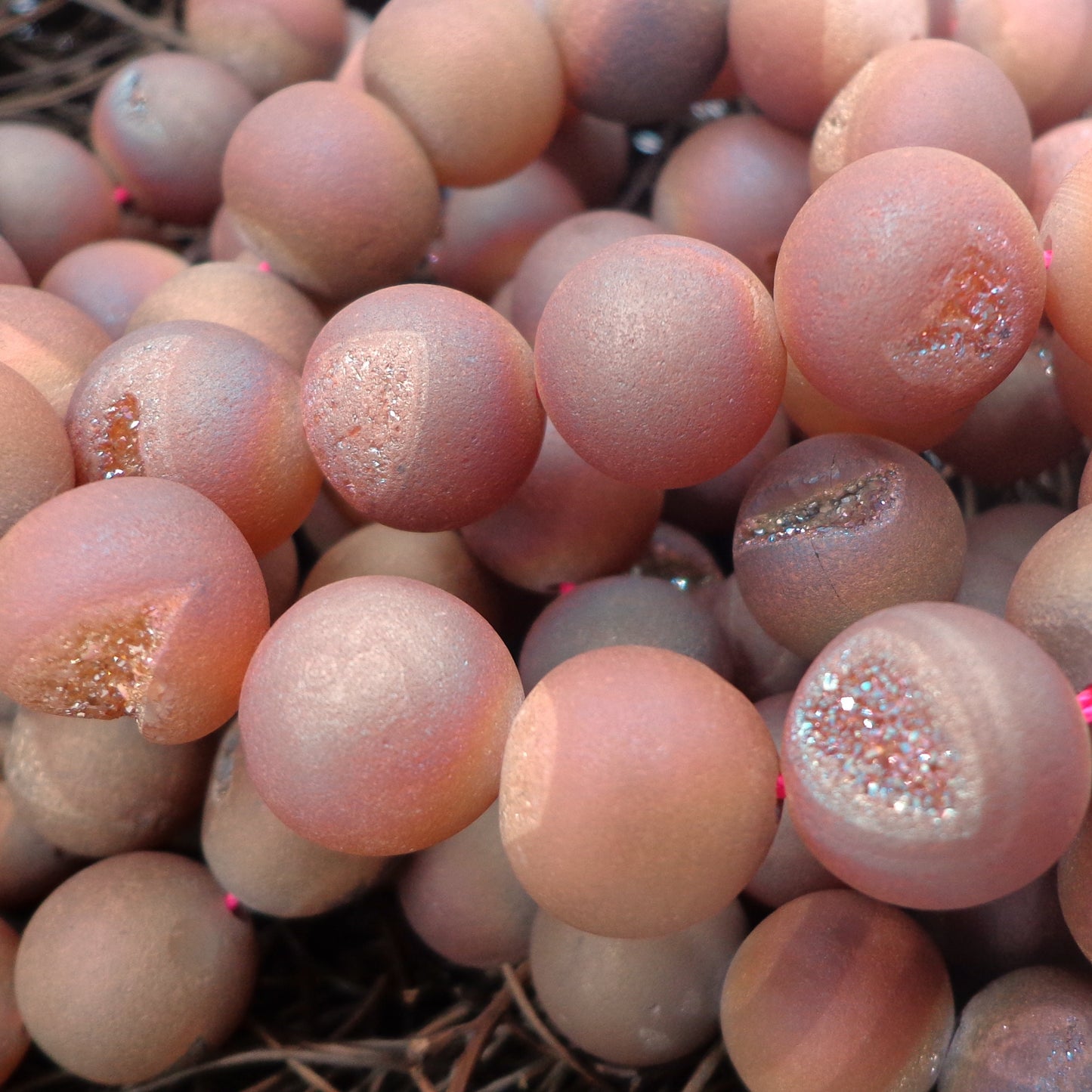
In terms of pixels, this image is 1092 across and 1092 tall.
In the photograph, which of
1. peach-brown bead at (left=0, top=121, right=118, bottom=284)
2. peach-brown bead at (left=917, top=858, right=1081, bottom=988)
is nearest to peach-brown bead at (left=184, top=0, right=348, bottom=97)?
peach-brown bead at (left=0, top=121, right=118, bottom=284)

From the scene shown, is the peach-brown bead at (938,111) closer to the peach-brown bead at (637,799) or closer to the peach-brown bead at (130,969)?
the peach-brown bead at (637,799)

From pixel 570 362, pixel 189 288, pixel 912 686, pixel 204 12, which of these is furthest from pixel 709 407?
pixel 204 12

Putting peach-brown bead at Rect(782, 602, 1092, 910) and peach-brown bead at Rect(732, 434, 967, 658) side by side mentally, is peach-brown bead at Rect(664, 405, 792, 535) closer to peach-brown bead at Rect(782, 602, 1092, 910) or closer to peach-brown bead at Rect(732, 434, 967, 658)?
peach-brown bead at Rect(732, 434, 967, 658)

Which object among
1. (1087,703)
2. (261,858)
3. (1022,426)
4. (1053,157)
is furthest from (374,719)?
(1053,157)

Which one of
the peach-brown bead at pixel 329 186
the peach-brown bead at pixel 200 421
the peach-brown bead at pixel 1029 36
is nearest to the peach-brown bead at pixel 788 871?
the peach-brown bead at pixel 200 421

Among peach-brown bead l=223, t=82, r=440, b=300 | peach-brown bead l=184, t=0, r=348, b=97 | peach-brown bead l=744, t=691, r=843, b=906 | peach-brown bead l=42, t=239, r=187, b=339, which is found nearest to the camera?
peach-brown bead l=744, t=691, r=843, b=906
